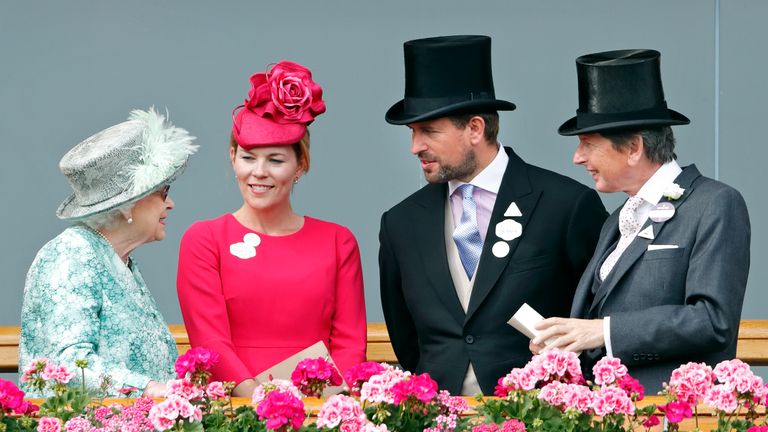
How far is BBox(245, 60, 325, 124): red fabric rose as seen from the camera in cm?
494

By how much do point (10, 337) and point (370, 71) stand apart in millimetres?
1878

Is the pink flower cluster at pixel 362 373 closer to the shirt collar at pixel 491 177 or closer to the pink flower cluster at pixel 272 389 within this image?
the pink flower cluster at pixel 272 389

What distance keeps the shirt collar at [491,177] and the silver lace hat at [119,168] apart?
0.79 meters

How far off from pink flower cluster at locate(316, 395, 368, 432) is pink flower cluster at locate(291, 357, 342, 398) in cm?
18

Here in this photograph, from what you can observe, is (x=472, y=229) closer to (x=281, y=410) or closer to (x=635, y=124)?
(x=635, y=124)

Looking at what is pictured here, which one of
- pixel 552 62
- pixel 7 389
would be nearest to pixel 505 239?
pixel 7 389

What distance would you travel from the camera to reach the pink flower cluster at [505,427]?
3742 mm

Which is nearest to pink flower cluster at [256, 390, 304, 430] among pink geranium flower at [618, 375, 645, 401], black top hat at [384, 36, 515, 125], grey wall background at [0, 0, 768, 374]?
pink geranium flower at [618, 375, 645, 401]

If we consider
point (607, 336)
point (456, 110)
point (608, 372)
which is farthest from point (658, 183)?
point (608, 372)

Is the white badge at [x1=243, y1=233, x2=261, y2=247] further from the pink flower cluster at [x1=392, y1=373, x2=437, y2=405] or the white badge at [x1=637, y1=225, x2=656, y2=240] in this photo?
the pink flower cluster at [x1=392, y1=373, x2=437, y2=405]

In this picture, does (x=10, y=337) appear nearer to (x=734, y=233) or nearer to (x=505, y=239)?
(x=505, y=239)

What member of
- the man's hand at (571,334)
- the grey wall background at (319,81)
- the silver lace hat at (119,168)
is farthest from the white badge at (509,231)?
the grey wall background at (319,81)

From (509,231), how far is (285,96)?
2.45 ft

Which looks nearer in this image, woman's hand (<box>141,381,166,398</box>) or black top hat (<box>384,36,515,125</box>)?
woman's hand (<box>141,381,166,398</box>)
